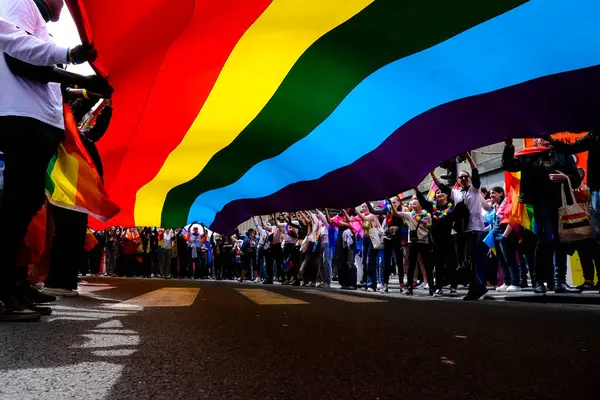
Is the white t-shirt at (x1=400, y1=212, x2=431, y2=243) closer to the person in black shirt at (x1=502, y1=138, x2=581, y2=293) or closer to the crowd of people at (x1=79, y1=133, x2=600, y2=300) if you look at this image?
the crowd of people at (x1=79, y1=133, x2=600, y2=300)

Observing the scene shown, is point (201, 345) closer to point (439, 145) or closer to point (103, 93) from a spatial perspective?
point (103, 93)

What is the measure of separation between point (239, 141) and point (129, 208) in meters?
Result: 3.42

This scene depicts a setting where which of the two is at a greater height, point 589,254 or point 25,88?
point 25,88

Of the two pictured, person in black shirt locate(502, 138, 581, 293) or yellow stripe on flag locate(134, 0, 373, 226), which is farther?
person in black shirt locate(502, 138, 581, 293)

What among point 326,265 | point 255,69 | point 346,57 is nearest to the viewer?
point 346,57

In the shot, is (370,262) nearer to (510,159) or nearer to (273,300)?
(510,159)

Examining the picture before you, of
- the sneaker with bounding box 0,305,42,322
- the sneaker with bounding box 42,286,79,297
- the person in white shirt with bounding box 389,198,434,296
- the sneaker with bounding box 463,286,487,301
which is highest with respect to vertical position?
the person in white shirt with bounding box 389,198,434,296

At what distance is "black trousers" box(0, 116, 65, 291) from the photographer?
3297 millimetres

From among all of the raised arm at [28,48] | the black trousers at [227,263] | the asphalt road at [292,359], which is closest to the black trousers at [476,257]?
the asphalt road at [292,359]

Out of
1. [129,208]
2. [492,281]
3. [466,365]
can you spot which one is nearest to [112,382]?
[466,365]

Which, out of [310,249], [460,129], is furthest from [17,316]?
[310,249]

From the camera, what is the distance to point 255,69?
18.6ft

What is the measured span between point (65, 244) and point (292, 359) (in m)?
4.54

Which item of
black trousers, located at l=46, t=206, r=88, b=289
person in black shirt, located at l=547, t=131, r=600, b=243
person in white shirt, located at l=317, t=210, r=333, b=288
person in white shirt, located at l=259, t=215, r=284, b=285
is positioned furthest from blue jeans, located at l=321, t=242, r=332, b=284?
black trousers, located at l=46, t=206, r=88, b=289
